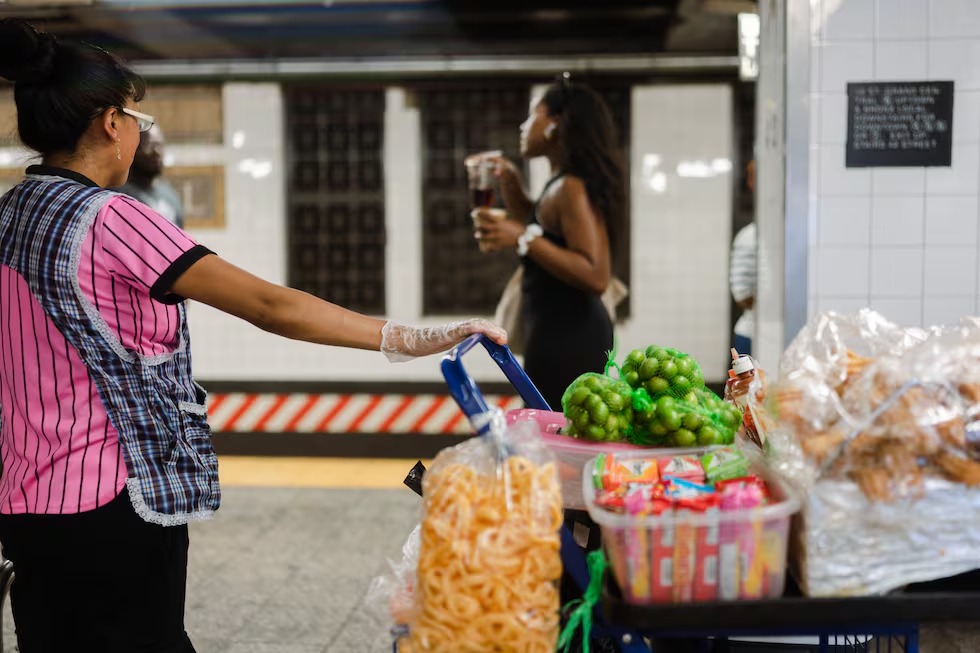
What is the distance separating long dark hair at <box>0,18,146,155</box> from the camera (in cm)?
163

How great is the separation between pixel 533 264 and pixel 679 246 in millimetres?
2460

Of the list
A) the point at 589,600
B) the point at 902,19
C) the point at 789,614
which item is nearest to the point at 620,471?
the point at 589,600

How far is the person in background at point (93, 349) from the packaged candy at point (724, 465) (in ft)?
1.41

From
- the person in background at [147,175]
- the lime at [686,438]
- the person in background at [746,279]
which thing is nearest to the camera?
the lime at [686,438]

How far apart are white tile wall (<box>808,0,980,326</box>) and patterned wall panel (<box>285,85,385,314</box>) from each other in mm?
3189

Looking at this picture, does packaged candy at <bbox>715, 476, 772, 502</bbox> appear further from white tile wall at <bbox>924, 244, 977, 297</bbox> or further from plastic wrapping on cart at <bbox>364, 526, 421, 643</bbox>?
A: white tile wall at <bbox>924, 244, 977, 297</bbox>

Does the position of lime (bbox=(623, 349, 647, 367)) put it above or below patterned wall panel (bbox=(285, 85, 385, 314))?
below

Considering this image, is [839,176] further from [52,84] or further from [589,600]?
[52,84]

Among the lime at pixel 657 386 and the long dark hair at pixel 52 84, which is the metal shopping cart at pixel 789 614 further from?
the long dark hair at pixel 52 84

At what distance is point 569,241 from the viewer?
312cm

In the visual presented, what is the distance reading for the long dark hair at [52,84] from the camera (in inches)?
64.0

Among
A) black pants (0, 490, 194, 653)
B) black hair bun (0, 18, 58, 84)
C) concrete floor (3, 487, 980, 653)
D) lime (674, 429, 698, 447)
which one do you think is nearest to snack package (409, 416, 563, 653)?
lime (674, 429, 698, 447)

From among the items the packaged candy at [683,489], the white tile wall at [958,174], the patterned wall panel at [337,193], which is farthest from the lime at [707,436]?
the patterned wall panel at [337,193]

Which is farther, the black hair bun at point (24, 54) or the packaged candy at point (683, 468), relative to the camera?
the black hair bun at point (24, 54)
